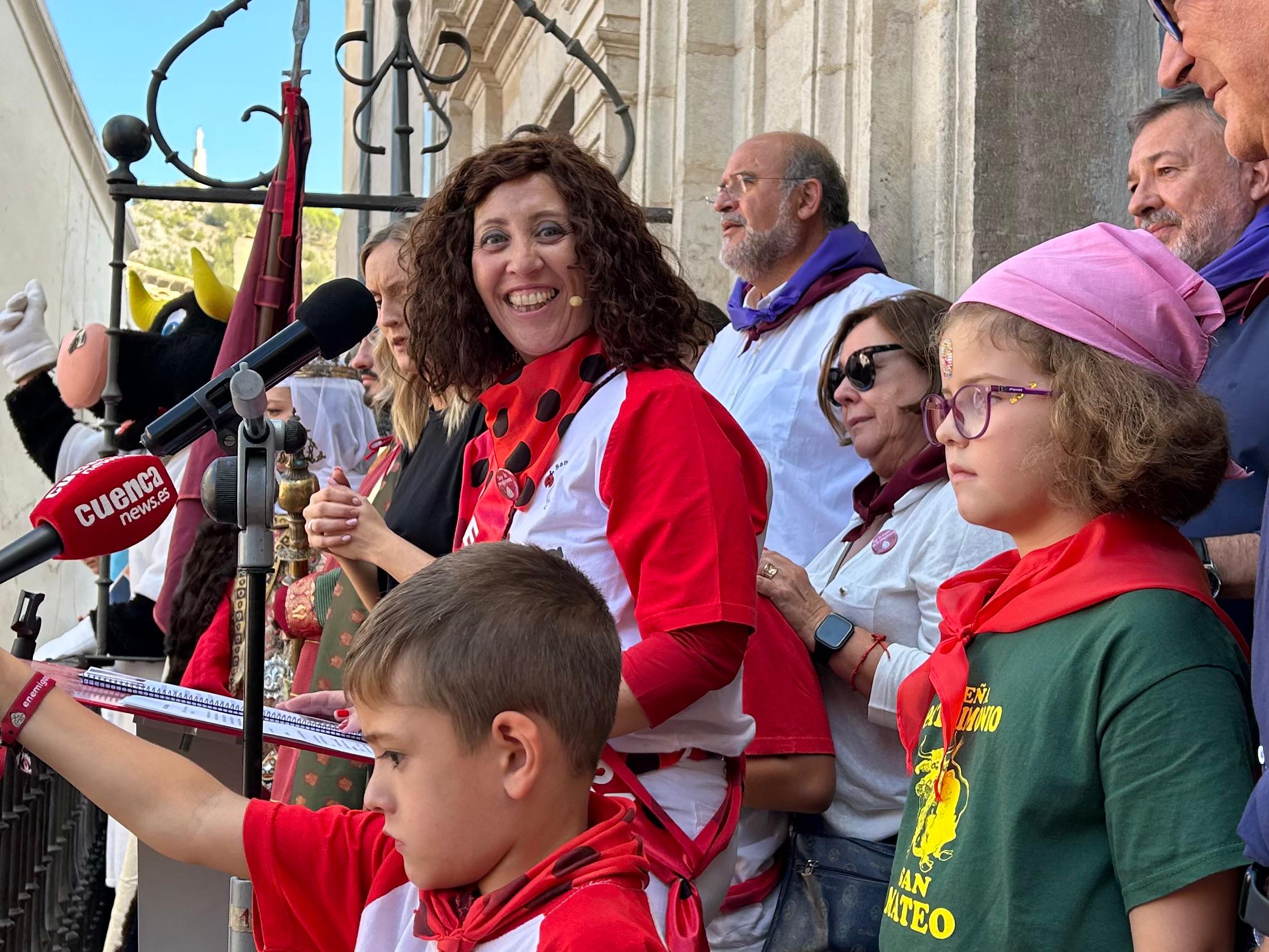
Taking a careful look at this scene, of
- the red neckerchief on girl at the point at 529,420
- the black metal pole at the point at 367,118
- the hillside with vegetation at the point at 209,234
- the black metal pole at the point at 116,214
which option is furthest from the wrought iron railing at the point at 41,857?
the hillside with vegetation at the point at 209,234

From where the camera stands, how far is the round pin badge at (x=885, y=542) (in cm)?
262

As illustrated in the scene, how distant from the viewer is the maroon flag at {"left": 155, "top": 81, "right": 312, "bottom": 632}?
4.24m

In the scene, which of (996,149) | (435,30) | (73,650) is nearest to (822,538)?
(996,149)

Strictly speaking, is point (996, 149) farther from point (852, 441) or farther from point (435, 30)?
point (435, 30)

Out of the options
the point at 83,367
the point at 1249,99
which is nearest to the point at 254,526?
the point at 1249,99

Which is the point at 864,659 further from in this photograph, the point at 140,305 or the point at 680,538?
the point at 140,305

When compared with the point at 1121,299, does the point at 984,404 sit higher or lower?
lower

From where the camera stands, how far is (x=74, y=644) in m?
5.80

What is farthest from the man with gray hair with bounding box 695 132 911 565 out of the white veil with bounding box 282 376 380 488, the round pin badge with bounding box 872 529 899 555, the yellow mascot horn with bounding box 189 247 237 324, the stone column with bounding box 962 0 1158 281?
the yellow mascot horn with bounding box 189 247 237 324

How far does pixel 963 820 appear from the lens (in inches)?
66.2

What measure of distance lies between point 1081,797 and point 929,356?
1.39 meters

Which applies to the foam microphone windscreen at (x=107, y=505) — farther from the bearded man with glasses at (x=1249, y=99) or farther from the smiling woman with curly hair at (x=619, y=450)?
the bearded man with glasses at (x=1249, y=99)

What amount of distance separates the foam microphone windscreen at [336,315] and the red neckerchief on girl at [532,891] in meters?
0.86

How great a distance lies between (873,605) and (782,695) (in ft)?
0.79
